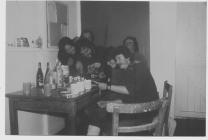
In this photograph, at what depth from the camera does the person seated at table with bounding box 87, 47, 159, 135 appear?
138 cm

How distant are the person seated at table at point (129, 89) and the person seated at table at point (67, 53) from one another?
1.08 feet

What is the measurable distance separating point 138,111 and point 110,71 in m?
0.54

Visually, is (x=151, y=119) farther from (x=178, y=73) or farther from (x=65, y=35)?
(x=65, y=35)

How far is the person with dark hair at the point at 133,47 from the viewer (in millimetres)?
1518

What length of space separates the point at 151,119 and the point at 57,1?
0.92 meters

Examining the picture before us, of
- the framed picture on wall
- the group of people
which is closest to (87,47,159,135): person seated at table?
the group of people

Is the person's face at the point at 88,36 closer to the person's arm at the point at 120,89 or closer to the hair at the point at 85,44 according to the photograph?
the hair at the point at 85,44

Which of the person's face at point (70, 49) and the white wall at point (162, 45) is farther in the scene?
the person's face at point (70, 49)

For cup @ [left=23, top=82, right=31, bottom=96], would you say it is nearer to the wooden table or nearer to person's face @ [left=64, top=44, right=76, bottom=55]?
the wooden table

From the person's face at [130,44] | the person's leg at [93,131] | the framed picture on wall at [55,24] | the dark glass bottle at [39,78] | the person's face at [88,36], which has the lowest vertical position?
the person's leg at [93,131]

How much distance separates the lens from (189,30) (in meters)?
1.44

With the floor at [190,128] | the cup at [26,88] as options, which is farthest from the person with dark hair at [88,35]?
the floor at [190,128]

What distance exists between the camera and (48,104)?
144 cm

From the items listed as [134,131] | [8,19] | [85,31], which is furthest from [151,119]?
[8,19]
